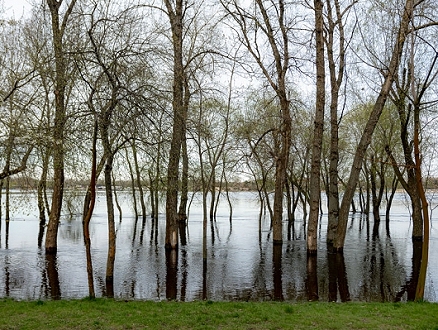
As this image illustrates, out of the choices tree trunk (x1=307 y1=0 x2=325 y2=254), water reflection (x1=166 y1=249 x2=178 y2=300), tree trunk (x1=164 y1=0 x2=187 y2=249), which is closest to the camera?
water reflection (x1=166 y1=249 x2=178 y2=300)

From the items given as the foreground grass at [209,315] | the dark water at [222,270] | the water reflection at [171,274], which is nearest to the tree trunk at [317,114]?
the dark water at [222,270]

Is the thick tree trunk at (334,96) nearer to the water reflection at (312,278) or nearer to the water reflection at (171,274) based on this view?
the water reflection at (312,278)

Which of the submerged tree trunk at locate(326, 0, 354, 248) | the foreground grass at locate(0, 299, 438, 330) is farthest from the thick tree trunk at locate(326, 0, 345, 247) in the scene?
the foreground grass at locate(0, 299, 438, 330)

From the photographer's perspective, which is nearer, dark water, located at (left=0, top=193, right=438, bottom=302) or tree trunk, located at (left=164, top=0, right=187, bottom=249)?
dark water, located at (left=0, top=193, right=438, bottom=302)

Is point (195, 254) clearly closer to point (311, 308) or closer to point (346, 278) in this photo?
point (346, 278)

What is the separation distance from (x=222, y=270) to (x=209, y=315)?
328 inches

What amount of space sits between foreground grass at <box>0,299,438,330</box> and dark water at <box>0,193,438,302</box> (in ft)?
8.80

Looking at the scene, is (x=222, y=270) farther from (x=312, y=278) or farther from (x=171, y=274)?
(x=312, y=278)

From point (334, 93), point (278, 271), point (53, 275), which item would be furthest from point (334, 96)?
point (53, 275)

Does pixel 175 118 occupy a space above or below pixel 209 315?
above

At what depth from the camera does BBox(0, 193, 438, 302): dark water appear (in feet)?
43.3

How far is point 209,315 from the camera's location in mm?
8711

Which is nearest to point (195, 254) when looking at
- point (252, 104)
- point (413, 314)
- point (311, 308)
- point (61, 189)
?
point (61, 189)

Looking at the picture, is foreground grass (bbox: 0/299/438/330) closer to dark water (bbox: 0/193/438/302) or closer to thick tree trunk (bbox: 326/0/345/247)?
dark water (bbox: 0/193/438/302)
